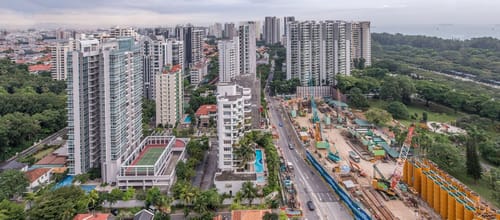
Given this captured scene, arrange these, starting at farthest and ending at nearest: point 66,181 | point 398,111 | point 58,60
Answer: point 58,60, point 398,111, point 66,181

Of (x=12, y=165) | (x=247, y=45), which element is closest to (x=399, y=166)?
(x=12, y=165)

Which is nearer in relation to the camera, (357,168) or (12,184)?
(12,184)

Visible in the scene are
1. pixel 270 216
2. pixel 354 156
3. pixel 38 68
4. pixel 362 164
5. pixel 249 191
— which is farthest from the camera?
pixel 38 68

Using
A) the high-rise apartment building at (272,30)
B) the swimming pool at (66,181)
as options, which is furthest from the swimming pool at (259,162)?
the high-rise apartment building at (272,30)

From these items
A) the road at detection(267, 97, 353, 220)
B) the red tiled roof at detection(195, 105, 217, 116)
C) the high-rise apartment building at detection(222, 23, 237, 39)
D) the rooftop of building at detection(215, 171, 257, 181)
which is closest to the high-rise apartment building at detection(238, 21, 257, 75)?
the high-rise apartment building at detection(222, 23, 237, 39)

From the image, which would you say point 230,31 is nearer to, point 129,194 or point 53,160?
point 53,160

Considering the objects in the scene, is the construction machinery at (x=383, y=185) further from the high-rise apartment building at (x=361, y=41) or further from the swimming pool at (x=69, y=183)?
the high-rise apartment building at (x=361, y=41)
